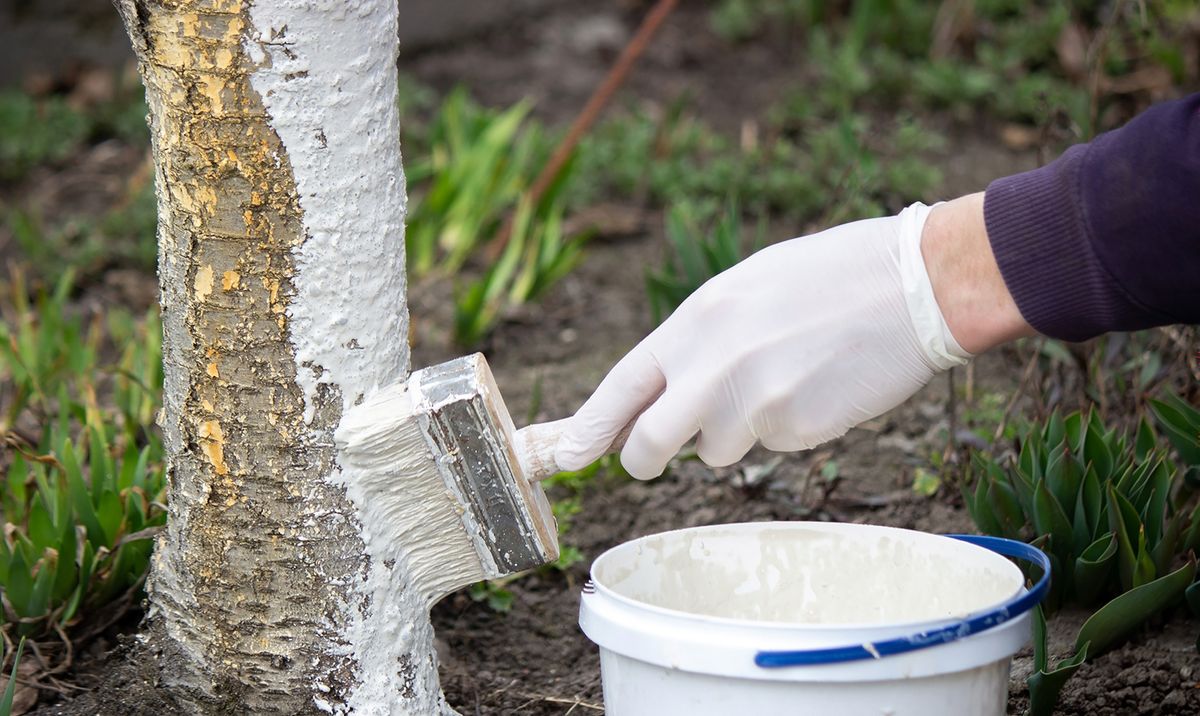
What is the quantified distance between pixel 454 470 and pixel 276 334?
0.26m

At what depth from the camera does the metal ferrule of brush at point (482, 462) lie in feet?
4.14

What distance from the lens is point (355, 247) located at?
131cm

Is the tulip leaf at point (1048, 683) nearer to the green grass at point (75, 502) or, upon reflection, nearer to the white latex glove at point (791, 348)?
the white latex glove at point (791, 348)

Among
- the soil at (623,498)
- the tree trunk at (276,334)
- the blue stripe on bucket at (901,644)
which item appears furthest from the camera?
the soil at (623,498)

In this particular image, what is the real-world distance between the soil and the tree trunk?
0.62 feet

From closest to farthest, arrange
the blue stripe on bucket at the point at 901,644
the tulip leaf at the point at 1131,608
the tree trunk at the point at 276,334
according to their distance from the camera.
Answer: the blue stripe on bucket at the point at 901,644, the tree trunk at the point at 276,334, the tulip leaf at the point at 1131,608

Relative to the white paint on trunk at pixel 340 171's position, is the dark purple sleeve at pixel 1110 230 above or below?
below

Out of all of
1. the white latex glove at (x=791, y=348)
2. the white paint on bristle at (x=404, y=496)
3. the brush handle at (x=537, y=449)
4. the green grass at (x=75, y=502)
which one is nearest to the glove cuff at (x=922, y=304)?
the white latex glove at (x=791, y=348)

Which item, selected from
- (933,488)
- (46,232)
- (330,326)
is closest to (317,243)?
(330,326)

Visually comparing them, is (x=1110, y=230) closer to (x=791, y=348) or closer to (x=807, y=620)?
(x=791, y=348)

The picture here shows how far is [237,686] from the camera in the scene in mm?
1390

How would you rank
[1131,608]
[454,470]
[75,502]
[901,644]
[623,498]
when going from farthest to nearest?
1. [623,498]
2. [75,502]
3. [1131,608]
4. [454,470]
5. [901,644]

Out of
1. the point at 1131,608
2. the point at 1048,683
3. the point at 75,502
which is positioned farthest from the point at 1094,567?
the point at 75,502

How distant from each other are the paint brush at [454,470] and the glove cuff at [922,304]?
0.43 metres
